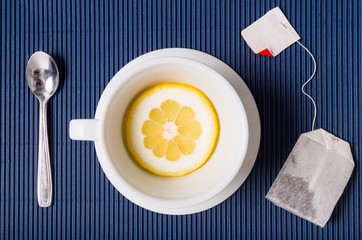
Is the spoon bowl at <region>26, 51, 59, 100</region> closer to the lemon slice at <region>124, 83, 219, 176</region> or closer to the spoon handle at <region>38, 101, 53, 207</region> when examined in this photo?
the spoon handle at <region>38, 101, 53, 207</region>

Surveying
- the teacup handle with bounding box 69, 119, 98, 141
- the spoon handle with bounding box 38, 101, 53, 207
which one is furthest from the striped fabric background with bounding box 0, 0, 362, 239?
the teacup handle with bounding box 69, 119, 98, 141

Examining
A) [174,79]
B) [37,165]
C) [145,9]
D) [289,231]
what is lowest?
[289,231]

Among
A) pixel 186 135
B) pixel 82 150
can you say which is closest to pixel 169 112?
pixel 186 135

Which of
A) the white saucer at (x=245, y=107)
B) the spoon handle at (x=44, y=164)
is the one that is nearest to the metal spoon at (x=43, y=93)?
the spoon handle at (x=44, y=164)

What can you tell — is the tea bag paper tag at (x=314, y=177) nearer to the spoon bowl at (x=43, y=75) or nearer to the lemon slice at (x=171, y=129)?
the lemon slice at (x=171, y=129)

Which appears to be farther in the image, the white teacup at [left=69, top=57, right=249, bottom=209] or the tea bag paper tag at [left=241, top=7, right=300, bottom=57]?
the tea bag paper tag at [left=241, top=7, right=300, bottom=57]

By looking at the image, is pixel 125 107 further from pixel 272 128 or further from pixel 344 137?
pixel 344 137
